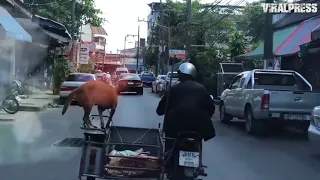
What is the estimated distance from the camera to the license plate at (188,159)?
5938mm

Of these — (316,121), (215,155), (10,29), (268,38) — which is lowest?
(215,155)

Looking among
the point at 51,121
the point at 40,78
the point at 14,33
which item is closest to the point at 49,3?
the point at 40,78

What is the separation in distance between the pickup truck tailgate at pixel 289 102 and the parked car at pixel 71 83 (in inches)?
500

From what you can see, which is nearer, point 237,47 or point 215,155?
point 215,155

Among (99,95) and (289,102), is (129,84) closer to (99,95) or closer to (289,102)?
(289,102)

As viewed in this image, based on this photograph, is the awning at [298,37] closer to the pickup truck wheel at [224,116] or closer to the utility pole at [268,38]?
A: the utility pole at [268,38]

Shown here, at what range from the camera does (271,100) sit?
43.1 feet

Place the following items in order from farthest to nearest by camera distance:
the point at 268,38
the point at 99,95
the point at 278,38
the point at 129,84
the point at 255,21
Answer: the point at 255,21, the point at 129,84, the point at 278,38, the point at 268,38, the point at 99,95

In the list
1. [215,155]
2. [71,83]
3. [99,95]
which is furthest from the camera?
[71,83]

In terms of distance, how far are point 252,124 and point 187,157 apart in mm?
8191

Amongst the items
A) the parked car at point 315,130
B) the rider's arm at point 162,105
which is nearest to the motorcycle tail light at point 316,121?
the parked car at point 315,130

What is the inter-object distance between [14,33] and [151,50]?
62.8 m

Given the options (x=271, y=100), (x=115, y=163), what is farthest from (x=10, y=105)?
(x=115, y=163)

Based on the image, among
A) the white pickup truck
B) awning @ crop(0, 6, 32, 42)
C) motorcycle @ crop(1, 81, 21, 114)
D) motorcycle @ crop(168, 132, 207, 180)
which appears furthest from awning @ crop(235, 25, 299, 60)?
motorcycle @ crop(168, 132, 207, 180)
